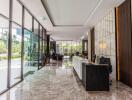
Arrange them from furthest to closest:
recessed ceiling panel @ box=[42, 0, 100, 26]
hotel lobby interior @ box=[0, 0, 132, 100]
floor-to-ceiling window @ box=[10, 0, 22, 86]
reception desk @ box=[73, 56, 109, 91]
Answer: recessed ceiling panel @ box=[42, 0, 100, 26] → floor-to-ceiling window @ box=[10, 0, 22, 86] → reception desk @ box=[73, 56, 109, 91] → hotel lobby interior @ box=[0, 0, 132, 100]

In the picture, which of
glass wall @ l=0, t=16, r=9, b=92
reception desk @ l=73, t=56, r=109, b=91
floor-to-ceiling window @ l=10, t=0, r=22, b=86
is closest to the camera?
glass wall @ l=0, t=16, r=9, b=92

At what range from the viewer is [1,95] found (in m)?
4.64

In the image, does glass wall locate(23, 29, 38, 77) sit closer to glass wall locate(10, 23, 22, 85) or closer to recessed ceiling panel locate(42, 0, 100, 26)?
glass wall locate(10, 23, 22, 85)

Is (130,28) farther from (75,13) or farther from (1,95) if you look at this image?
(1,95)

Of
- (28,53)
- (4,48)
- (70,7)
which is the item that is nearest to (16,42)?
(4,48)

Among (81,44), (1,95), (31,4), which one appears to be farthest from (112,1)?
(81,44)

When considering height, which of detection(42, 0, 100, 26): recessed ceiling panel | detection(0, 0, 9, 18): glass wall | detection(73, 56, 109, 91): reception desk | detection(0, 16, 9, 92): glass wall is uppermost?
detection(42, 0, 100, 26): recessed ceiling panel

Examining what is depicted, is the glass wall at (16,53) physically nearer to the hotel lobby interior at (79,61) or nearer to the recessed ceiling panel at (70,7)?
the hotel lobby interior at (79,61)

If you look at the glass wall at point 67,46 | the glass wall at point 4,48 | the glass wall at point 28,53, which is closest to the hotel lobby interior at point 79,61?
the glass wall at point 4,48

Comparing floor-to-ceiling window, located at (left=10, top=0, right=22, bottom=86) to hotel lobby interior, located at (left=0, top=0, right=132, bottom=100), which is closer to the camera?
hotel lobby interior, located at (left=0, top=0, right=132, bottom=100)

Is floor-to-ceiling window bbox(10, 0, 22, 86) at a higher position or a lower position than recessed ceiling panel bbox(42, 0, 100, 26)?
lower

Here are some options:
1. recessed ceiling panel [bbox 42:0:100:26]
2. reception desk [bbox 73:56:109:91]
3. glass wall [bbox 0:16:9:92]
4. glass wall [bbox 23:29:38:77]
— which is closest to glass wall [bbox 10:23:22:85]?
glass wall [bbox 0:16:9:92]

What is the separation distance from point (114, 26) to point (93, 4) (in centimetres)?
147

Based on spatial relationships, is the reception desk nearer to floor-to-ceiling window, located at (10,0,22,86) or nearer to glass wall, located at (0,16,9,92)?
glass wall, located at (0,16,9,92)
